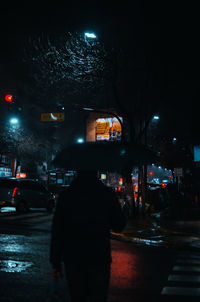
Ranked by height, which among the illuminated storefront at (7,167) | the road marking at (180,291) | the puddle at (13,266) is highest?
the illuminated storefront at (7,167)

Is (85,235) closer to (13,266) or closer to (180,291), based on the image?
(180,291)

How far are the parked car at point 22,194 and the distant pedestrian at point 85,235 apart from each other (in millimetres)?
17250

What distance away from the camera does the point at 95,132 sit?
3700 centimetres

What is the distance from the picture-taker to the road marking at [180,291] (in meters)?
5.70

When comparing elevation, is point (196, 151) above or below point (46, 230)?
above

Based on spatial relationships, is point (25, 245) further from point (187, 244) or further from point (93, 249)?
point (93, 249)

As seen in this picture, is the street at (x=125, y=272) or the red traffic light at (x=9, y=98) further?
the red traffic light at (x=9, y=98)

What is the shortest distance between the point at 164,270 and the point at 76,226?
15.5 feet

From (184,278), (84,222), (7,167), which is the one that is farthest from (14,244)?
(7,167)

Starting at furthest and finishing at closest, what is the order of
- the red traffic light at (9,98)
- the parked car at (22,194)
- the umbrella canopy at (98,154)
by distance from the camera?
1. the parked car at (22,194)
2. the red traffic light at (9,98)
3. the umbrella canopy at (98,154)

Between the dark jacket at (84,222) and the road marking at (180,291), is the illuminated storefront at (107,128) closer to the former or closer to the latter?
the road marking at (180,291)

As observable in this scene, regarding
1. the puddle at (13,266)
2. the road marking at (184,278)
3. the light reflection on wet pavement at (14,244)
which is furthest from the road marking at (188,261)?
the light reflection on wet pavement at (14,244)

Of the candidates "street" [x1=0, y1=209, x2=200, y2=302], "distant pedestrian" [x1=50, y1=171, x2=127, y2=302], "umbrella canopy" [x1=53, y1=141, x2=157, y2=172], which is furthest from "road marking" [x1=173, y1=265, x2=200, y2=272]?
"distant pedestrian" [x1=50, y1=171, x2=127, y2=302]

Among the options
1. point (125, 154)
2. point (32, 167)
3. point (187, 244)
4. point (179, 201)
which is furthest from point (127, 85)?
point (32, 167)
